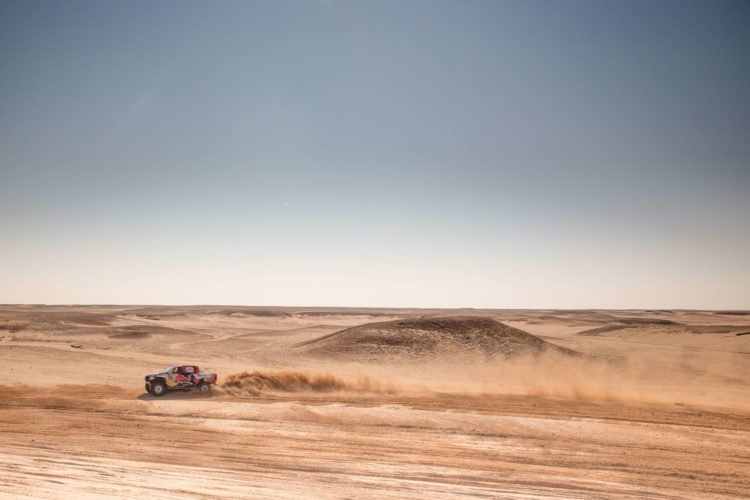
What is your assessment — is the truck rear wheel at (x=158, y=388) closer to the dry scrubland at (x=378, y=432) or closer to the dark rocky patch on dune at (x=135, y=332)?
the dry scrubland at (x=378, y=432)

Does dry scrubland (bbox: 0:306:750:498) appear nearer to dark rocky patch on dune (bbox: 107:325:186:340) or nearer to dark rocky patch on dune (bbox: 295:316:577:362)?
dark rocky patch on dune (bbox: 295:316:577:362)

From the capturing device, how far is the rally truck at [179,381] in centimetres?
2497

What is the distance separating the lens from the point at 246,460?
1447cm

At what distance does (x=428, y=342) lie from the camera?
150 ft

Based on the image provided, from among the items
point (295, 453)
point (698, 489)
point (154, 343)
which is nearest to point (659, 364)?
point (698, 489)

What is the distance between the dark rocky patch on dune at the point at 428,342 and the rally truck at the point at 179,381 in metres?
18.7

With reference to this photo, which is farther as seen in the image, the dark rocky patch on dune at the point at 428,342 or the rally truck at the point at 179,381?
the dark rocky patch on dune at the point at 428,342

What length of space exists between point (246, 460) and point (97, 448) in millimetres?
4967

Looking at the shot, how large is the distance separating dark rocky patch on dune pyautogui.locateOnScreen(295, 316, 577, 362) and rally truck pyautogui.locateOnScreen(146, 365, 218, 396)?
61.2ft

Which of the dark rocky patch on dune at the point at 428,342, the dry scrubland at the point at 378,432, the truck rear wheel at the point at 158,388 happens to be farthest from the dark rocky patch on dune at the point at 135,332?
the truck rear wheel at the point at 158,388

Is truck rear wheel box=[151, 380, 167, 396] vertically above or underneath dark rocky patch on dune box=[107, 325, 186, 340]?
above

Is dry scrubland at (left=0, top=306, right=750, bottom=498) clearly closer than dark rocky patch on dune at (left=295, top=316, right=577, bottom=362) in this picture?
Yes

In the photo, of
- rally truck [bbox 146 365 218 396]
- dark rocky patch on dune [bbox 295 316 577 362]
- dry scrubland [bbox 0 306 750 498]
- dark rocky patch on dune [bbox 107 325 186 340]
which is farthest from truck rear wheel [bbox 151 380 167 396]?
dark rocky patch on dune [bbox 107 325 186 340]

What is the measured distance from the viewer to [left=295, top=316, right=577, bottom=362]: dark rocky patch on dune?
1724 inches
